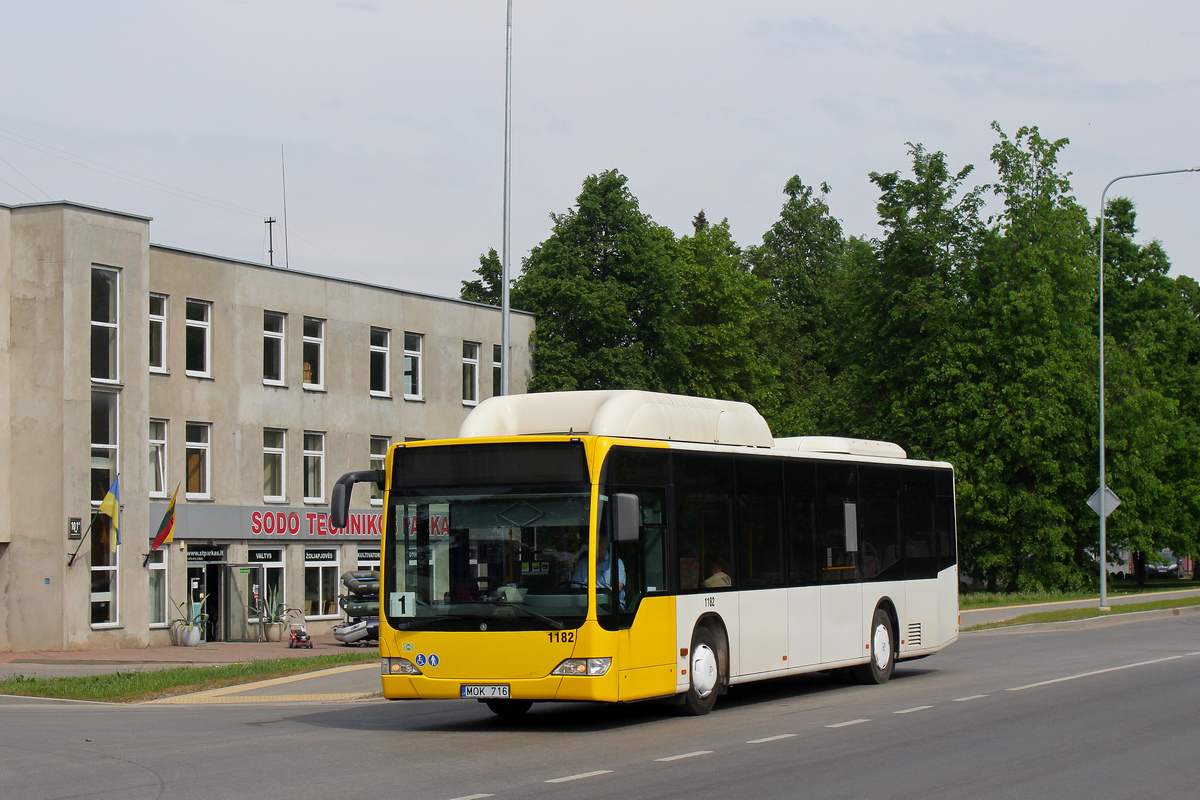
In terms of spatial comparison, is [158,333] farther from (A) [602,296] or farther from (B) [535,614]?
(B) [535,614]

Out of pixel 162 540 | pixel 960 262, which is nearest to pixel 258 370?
pixel 162 540

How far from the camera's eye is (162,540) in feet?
123

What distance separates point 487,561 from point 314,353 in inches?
1270

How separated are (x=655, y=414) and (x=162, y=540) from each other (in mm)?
25750

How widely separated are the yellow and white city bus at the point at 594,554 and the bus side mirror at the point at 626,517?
20 mm

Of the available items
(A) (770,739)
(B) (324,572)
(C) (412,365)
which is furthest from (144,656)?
(A) (770,739)

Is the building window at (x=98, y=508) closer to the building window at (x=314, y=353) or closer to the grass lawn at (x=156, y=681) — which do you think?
the building window at (x=314, y=353)

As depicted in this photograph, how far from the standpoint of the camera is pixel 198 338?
41156 mm

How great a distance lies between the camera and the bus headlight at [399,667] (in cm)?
1385

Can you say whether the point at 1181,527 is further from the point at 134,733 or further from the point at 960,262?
the point at 134,733

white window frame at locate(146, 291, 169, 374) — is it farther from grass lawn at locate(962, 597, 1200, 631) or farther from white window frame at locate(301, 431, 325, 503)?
grass lawn at locate(962, 597, 1200, 631)

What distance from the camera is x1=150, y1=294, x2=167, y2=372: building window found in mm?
39688

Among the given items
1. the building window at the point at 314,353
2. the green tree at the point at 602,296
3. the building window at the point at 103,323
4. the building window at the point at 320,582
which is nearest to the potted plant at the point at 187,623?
the building window at the point at 320,582

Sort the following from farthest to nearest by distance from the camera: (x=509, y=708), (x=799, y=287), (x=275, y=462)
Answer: (x=799, y=287) → (x=275, y=462) → (x=509, y=708)
